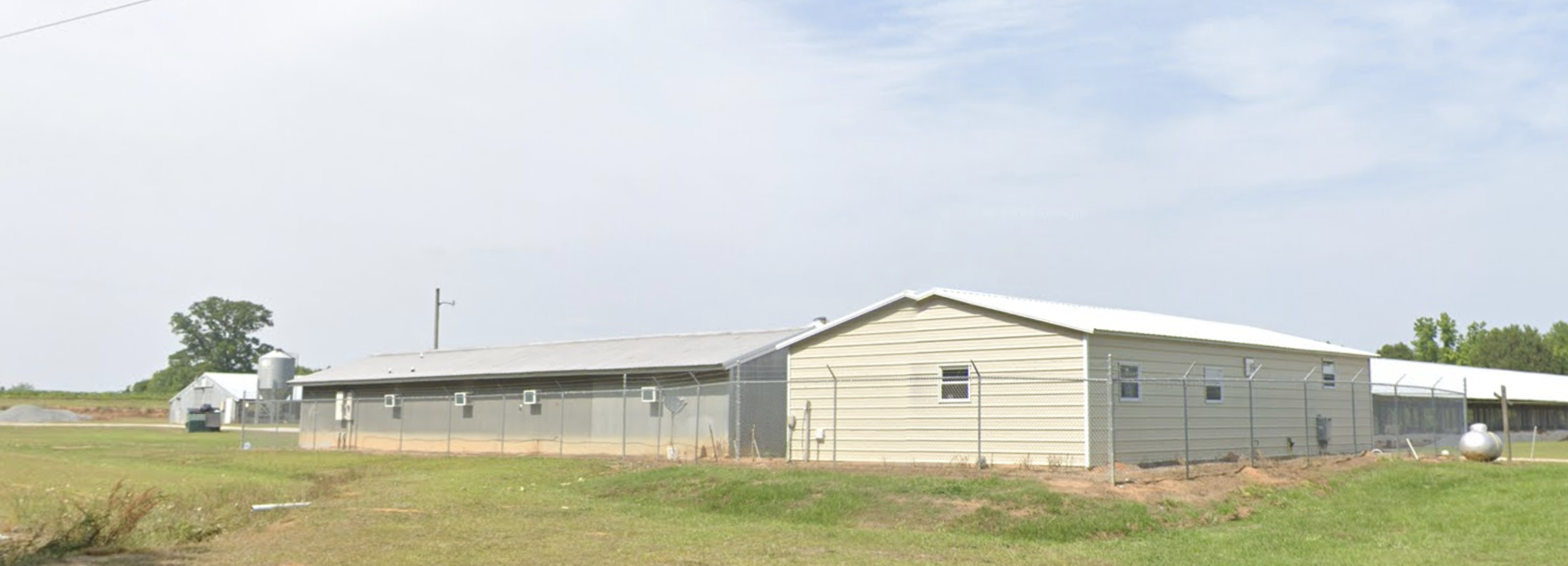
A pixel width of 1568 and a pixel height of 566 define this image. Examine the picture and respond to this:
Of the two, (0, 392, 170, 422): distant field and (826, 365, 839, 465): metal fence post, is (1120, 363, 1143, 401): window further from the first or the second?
(0, 392, 170, 422): distant field

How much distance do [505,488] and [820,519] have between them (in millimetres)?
7019

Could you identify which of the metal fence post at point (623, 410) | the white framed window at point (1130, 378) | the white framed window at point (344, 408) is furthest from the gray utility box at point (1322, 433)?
the white framed window at point (344, 408)

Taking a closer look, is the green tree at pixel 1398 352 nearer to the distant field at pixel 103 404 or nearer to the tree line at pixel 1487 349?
the tree line at pixel 1487 349

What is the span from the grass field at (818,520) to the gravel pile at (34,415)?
66398 millimetres

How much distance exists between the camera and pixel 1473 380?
191 ft

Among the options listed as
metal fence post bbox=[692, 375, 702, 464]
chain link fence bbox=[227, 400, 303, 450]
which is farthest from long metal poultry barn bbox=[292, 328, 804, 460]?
chain link fence bbox=[227, 400, 303, 450]

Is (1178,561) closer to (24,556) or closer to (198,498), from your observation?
(24,556)

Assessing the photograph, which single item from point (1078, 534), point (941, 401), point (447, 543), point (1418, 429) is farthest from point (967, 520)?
point (1418, 429)

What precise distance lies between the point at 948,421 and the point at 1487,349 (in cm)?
8875

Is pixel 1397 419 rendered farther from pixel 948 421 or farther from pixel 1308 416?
pixel 948 421

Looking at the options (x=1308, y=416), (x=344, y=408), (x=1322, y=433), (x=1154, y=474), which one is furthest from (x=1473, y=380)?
(x=344, y=408)

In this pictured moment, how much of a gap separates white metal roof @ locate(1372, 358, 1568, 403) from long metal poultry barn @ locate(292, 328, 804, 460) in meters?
33.7

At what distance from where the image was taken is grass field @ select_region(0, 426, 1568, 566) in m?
14.5

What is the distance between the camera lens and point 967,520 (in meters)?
17.0
